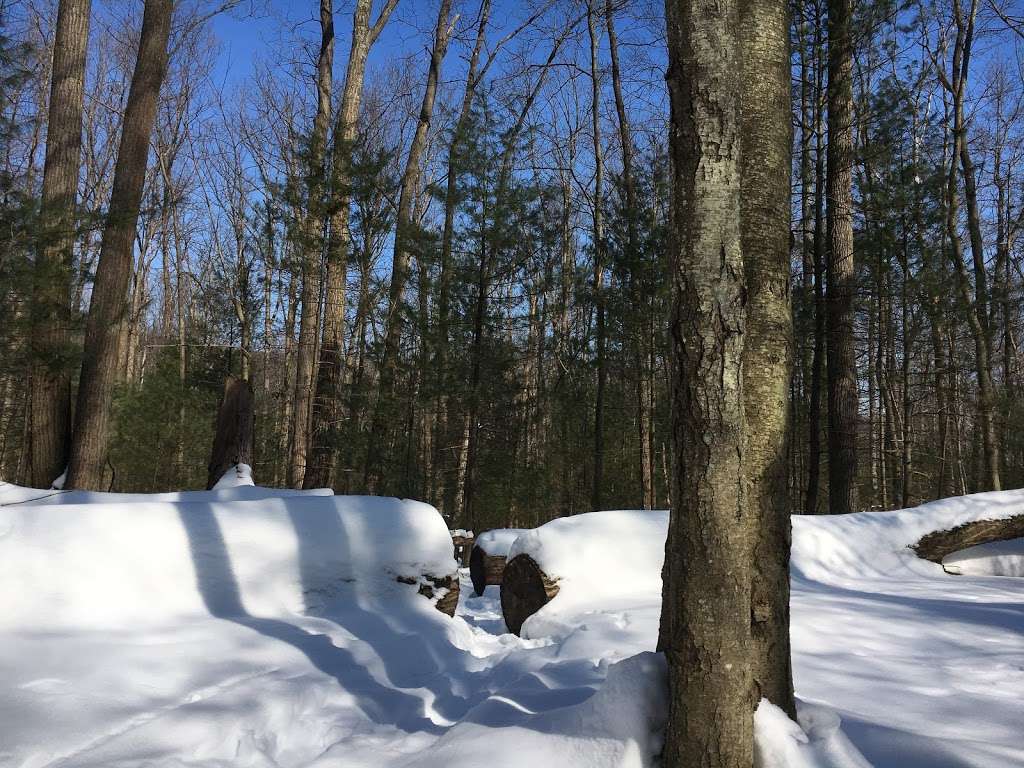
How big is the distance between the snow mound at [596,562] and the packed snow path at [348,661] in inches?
2.8

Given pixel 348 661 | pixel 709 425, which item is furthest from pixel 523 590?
pixel 709 425

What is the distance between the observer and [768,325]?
2.36 m

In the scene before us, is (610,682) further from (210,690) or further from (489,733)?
(210,690)

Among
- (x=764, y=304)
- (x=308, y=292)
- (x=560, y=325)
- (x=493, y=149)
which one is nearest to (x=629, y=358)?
(x=560, y=325)

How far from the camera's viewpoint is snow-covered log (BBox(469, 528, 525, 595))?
7.56 metres

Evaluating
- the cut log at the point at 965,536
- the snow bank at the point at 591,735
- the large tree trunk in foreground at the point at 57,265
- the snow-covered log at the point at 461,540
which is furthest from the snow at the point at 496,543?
the snow bank at the point at 591,735

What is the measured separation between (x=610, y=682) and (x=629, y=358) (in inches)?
460

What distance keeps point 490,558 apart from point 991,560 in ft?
17.9

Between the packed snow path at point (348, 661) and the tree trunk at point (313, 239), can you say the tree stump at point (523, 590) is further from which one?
the tree trunk at point (313, 239)

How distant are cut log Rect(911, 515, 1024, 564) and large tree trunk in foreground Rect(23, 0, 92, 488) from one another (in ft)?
30.2

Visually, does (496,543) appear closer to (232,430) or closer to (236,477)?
(236,477)

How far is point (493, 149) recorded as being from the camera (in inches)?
466

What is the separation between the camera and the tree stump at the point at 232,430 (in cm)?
708

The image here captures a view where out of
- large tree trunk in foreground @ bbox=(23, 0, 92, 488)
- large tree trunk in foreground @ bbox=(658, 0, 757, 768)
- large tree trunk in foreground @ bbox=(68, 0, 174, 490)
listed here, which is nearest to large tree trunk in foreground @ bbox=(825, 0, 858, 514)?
large tree trunk in foreground @ bbox=(658, 0, 757, 768)
